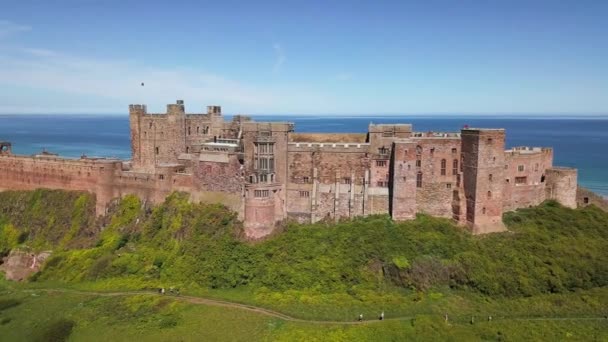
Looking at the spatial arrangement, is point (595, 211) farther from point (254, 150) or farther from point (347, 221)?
point (254, 150)

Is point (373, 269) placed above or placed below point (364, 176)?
below

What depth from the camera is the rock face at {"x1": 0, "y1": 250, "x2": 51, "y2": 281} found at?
2173 inches

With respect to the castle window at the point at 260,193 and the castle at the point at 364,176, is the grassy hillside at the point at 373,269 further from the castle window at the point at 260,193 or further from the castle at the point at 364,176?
the castle window at the point at 260,193

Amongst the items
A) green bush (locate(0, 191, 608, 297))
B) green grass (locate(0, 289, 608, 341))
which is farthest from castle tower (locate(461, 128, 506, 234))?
green grass (locate(0, 289, 608, 341))

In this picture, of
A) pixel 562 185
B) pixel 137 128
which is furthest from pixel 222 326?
pixel 562 185

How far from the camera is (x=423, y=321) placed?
3831cm

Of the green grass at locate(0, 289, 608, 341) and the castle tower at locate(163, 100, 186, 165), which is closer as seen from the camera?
the green grass at locate(0, 289, 608, 341)

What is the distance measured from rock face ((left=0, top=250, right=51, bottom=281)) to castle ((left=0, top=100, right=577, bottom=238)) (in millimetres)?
13316

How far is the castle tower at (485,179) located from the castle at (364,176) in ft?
0.31

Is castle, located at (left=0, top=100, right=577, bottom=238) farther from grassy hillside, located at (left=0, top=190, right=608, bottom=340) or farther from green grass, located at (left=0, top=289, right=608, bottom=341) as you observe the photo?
green grass, located at (left=0, top=289, right=608, bottom=341)

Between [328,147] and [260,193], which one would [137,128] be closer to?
[260,193]

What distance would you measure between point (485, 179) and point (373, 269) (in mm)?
13637

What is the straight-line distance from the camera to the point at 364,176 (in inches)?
1956

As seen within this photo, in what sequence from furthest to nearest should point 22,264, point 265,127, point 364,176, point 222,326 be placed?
point 22,264 → point 265,127 → point 364,176 → point 222,326
